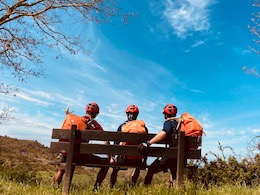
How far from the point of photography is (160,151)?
288 inches

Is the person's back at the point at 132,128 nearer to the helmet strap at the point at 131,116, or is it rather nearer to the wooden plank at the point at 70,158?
the helmet strap at the point at 131,116

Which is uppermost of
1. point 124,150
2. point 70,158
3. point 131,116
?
point 131,116

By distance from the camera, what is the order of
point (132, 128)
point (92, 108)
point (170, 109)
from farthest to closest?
point (92, 108), point (132, 128), point (170, 109)

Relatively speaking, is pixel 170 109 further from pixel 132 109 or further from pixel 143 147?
pixel 143 147

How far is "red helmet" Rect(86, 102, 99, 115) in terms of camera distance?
8.12 m

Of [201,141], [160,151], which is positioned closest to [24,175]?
[160,151]

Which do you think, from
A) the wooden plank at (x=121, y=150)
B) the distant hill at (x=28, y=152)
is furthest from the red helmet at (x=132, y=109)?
the distant hill at (x=28, y=152)

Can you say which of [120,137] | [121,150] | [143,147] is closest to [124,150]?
[121,150]

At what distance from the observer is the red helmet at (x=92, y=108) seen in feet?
26.7

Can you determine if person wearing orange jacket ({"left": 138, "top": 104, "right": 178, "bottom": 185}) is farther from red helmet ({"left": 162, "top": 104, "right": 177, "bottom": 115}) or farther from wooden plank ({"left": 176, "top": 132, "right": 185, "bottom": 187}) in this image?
wooden plank ({"left": 176, "top": 132, "right": 185, "bottom": 187})

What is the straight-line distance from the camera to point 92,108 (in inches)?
320

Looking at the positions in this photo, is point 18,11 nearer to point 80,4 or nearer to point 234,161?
point 80,4

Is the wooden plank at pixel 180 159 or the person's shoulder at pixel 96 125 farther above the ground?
the person's shoulder at pixel 96 125

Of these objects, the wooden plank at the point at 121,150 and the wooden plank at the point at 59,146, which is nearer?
the wooden plank at the point at 121,150
